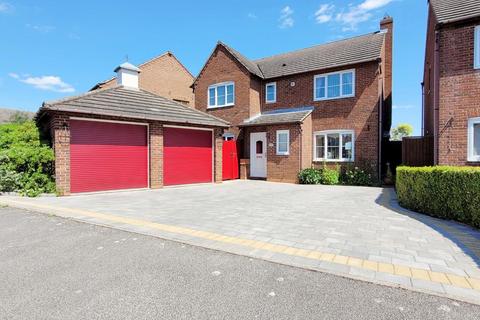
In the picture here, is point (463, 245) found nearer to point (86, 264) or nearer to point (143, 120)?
point (86, 264)

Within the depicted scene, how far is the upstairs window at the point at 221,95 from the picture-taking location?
1920 centimetres

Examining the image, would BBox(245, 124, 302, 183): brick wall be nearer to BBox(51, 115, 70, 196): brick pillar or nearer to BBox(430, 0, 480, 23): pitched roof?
BBox(430, 0, 480, 23): pitched roof

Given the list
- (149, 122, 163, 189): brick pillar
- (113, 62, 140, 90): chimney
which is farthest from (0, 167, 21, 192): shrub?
(113, 62, 140, 90): chimney

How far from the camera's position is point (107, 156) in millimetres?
11078

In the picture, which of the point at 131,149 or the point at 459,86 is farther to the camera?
the point at 131,149

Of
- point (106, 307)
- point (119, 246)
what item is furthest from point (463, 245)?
point (119, 246)

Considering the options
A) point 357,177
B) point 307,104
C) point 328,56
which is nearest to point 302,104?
point 307,104

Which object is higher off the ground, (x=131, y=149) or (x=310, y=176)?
(x=131, y=149)

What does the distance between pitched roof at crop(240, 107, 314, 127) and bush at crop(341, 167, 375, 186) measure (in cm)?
371

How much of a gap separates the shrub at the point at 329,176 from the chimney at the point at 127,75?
34.5 feet

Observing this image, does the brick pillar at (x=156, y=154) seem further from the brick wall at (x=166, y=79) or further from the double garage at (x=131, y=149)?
the brick wall at (x=166, y=79)

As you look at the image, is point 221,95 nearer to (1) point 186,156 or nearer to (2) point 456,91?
(1) point 186,156

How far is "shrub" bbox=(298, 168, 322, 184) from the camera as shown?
1488 cm

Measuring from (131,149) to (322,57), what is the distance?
12.2 meters
